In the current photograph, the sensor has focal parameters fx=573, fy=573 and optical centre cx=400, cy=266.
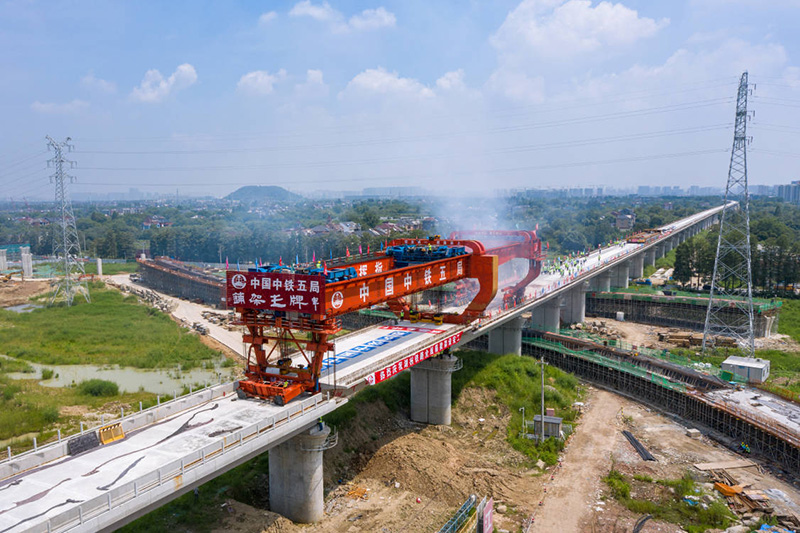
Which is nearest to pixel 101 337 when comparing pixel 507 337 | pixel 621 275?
pixel 507 337

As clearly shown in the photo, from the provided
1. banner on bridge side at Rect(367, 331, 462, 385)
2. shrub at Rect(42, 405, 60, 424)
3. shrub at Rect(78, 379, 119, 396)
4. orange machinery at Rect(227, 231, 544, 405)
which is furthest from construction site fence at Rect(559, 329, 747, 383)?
shrub at Rect(42, 405, 60, 424)

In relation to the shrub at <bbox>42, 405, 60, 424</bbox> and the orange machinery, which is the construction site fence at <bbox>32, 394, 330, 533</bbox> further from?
the shrub at <bbox>42, 405, 60, 424</bbox>

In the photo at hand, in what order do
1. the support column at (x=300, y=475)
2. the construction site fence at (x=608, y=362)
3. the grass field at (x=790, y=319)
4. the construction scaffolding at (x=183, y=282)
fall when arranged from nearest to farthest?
the support column at (x=300, y=475) < the construction site fence at (x=608, y=362) < the grass field at (x=790, y=319) < the construction scaffolding at (x=183, y=282)

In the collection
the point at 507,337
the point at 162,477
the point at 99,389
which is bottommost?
the point at 99,389

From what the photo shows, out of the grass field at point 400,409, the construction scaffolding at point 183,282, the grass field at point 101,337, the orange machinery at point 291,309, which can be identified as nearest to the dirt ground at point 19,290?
the grass field at point 101,337

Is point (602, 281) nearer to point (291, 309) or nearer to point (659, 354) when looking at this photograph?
point (659, 354)

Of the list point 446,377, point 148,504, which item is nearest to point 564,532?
point 446,377

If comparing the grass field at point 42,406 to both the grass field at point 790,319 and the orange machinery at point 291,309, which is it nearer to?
the orange machinery at point 291,309

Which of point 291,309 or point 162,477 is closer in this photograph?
point 162,477
